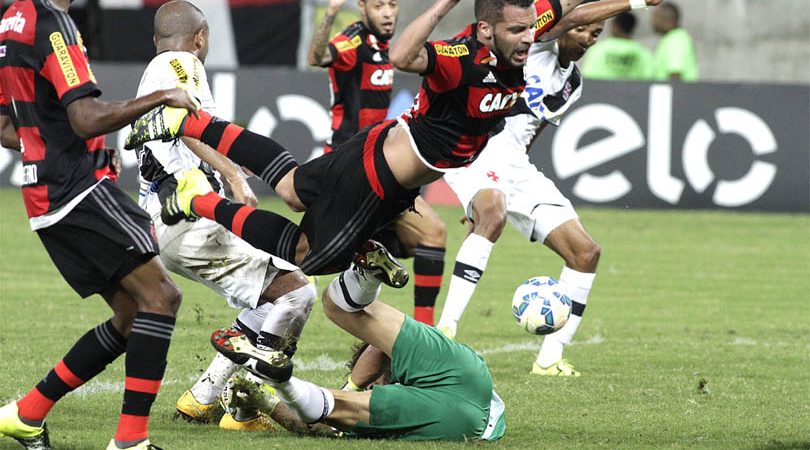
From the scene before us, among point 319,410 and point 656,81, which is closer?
point 319,410

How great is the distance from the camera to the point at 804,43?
1000 inches

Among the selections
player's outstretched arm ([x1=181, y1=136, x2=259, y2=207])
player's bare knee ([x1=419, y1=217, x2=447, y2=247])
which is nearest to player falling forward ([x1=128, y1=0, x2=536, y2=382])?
player's outstretched arm ([x1=181, y1=136, x2=259, y2=207])

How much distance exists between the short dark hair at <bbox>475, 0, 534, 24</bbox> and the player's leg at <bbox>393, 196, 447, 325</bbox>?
8.65 feet

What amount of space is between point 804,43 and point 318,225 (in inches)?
808

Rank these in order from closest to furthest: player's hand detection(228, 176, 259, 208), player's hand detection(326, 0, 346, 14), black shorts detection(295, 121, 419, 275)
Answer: black shorts detection(295, 121, 419, 275) → player's hand detection(228, 176, 259, 208) → player's hand detection(326, 0, 346, 14)

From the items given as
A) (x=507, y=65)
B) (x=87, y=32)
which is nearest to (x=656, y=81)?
→ (x=87, y=32)

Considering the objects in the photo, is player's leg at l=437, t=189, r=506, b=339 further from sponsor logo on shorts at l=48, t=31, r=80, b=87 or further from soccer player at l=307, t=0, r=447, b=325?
sponsor logo on shorts at l=48, t=31, r=80, b=87

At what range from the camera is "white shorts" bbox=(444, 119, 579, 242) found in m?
9.07

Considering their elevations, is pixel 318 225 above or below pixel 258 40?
above

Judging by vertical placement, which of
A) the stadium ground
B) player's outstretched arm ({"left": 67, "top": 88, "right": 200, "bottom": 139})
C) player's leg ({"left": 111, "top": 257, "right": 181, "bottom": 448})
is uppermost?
player's outstretched arm ({"left": 67, "top": 88, "right": 200, "bottom": 139})

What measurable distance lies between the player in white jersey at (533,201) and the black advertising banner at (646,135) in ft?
27.5

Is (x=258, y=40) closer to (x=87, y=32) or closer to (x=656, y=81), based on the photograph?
(x=87, y=32)

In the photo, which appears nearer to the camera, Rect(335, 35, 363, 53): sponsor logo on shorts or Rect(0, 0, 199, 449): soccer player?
Rect(0, 0, 199, 449): soccer player

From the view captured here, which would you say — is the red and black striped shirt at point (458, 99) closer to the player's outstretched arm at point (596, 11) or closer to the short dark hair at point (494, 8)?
the short dark hair at point (494, 8)
